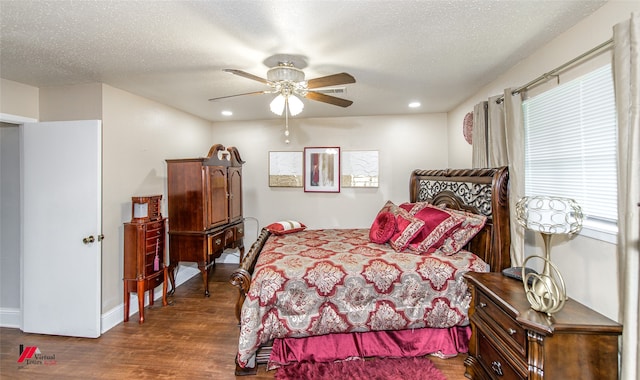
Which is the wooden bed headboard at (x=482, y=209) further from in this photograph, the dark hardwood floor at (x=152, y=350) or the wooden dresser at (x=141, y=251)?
the wooden dresser at (x=141, y=251)

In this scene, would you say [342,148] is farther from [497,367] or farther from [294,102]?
[497,367]

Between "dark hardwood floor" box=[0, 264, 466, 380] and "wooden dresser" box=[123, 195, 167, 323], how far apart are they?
1.11ft

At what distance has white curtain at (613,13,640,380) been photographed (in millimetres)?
1162

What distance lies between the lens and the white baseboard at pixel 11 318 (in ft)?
9.12

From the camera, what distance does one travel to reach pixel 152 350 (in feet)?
Answer: 7.65

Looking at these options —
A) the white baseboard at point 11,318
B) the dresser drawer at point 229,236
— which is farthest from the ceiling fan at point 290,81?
the white baseboard at point 11,318

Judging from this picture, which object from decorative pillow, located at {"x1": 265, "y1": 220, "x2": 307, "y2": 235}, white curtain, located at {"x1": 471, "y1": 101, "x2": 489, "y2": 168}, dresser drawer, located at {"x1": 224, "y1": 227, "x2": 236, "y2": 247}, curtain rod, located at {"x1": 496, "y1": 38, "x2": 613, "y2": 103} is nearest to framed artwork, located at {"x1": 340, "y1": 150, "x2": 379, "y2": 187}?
decorative pillow, located at {"x1": 265, "y1": 220, "x2": 307, "y2": 235}

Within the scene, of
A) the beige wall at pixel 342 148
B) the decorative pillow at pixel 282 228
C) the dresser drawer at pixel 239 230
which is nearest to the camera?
the decorative pillow at pixel 282 228

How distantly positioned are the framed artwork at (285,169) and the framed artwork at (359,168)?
758 millimetres

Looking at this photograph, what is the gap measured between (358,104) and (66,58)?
3.04 metres

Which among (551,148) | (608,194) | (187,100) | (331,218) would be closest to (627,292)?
(608,194)

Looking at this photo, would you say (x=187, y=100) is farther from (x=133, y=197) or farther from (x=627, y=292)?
(x=627, y=292)

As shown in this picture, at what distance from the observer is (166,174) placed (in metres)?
3.63

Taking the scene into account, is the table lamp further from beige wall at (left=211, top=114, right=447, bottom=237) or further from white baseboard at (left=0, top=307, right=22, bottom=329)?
white baseboard at (left=0, top=307, right=22, bottom=329)
